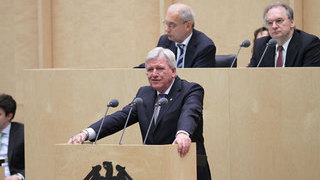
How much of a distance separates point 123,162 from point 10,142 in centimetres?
211

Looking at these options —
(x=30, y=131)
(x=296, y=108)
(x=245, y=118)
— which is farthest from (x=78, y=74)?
(x=296, y=108)

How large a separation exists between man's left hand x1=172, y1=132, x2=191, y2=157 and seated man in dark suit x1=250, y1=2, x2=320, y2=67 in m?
1.80

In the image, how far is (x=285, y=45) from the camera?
5.30 meters

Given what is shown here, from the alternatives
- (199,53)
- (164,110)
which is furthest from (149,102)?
(199,53)

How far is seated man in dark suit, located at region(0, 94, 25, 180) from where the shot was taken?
17.8ft

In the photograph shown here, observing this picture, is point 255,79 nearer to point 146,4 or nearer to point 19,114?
point 146,4

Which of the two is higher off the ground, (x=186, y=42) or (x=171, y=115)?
(x=186, y=42)

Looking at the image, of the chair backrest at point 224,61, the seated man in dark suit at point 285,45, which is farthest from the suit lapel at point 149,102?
the chair backrest at point 224,61

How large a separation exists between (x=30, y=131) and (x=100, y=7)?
2.99m

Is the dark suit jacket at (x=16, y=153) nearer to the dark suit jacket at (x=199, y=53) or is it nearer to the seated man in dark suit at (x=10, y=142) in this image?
the seated man in dark suit at (x=10, y=142)

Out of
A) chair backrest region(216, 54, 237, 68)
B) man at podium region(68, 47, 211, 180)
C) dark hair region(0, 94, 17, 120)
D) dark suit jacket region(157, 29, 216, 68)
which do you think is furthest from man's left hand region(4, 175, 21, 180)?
chair backrest region(216, 54, 237, 68)

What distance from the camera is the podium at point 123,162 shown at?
356cm

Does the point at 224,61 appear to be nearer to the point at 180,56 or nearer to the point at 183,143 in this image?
the point at 180,56

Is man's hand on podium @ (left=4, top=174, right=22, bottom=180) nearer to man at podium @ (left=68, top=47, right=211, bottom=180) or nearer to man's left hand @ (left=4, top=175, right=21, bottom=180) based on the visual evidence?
man's left hand @ (left=4, top=175, right=21, bottom=180)
